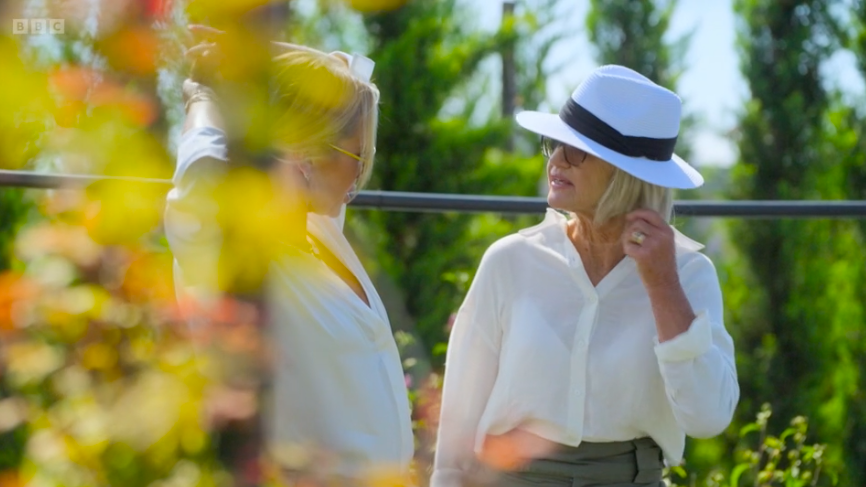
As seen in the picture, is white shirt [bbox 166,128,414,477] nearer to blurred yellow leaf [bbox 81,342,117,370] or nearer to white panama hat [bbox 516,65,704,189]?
blurred yellow leaf [bbox 81,342,117,370]

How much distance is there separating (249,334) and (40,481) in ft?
0.66

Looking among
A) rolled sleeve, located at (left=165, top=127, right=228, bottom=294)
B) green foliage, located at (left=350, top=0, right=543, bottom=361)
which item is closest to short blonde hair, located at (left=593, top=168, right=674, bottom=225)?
rolled sleeve, located at (left=165, top=127, right=228, bottom=294)

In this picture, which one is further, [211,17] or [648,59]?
[648,59]

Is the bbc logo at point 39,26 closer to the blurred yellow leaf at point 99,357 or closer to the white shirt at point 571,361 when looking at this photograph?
the blurred yellow leaf at point 99,357

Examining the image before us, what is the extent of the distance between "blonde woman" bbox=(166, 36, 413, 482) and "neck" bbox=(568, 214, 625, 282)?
59cm

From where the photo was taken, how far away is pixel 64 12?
1061 millimetres

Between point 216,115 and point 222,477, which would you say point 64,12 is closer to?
point 216,115

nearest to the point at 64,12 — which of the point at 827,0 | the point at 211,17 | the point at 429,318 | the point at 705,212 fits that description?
the point at 211,17

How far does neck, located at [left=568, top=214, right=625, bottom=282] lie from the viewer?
91.5 inches

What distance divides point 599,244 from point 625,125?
25 centimetres

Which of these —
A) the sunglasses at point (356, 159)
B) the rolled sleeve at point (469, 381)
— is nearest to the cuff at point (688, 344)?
the rolled sleeve at point (469, 381)

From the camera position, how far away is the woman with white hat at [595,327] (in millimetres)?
2164

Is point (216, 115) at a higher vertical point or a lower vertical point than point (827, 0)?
higher

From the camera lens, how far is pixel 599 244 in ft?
7.71
